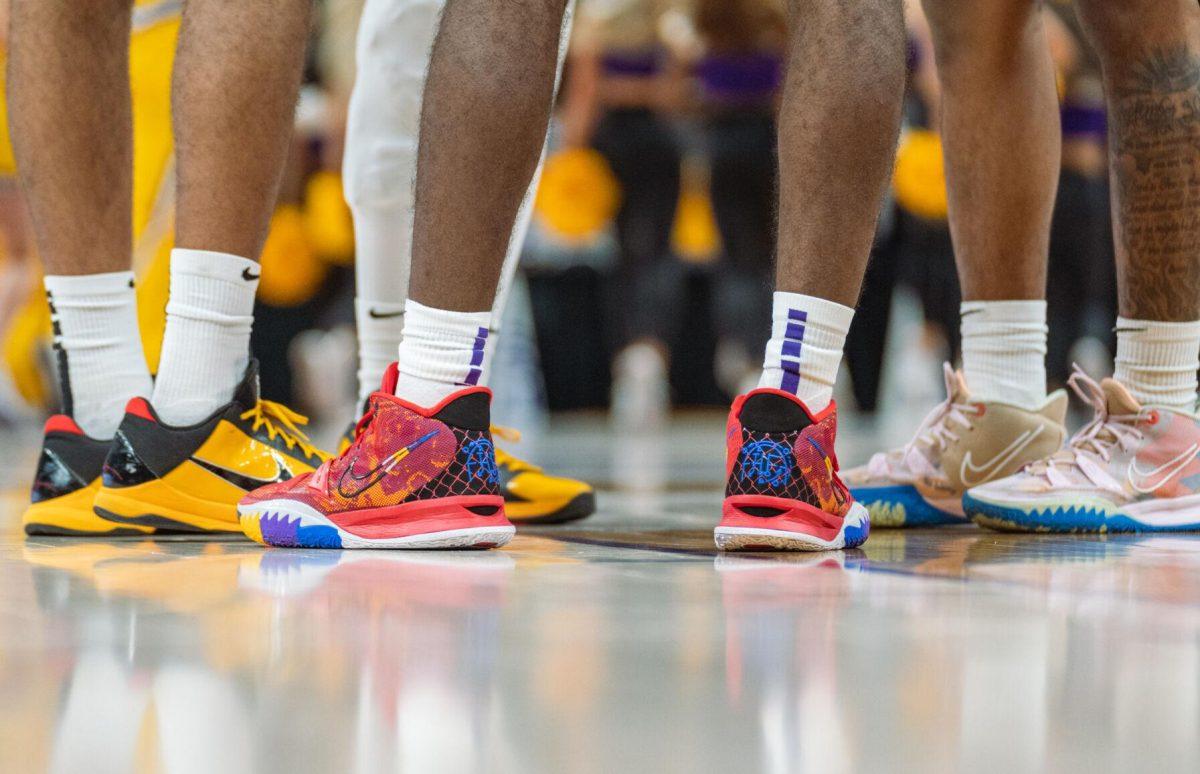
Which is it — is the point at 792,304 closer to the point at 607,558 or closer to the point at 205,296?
the point at 607,558

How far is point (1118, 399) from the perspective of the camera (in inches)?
64.9

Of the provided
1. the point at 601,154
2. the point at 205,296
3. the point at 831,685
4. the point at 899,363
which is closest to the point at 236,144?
the point at 205,296

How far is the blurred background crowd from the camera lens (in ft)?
17.4

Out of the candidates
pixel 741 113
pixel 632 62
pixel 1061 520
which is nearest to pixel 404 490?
pixel 1061 520

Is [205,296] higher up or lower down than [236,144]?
lower down

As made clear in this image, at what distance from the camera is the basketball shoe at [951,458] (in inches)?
68.3

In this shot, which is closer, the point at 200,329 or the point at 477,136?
the point at 477,136

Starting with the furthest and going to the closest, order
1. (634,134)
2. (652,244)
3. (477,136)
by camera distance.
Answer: (652,244) < (634,134) < (477,136)

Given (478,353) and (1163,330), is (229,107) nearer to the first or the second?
(478,353)

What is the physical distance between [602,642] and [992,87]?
1.21m

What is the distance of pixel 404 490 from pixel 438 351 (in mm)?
143

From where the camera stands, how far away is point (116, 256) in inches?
65.5

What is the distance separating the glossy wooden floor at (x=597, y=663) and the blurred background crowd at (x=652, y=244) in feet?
11.4

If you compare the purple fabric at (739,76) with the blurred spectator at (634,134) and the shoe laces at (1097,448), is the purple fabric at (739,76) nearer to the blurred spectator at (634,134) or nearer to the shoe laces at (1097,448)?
the blurred spectator at (634,134)
